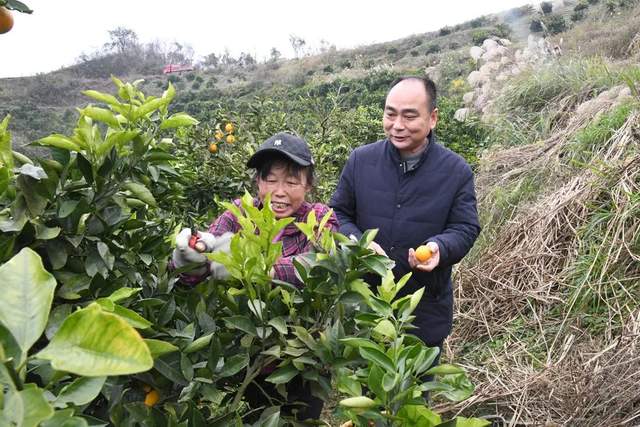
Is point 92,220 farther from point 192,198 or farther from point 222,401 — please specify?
point 192,198

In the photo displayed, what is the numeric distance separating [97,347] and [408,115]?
175 centimetres

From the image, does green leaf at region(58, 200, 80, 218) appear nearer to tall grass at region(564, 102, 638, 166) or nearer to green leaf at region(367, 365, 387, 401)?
green leaf at region(367, 365, 387, 401)

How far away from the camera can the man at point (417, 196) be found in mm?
2055

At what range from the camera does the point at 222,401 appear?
115cm

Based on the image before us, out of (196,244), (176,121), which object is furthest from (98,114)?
(196,244)

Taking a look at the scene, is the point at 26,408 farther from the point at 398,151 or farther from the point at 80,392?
the point at 398,151

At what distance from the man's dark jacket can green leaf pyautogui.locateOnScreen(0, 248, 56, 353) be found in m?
1.60

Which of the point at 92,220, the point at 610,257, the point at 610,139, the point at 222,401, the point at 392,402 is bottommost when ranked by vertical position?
the point at 610,257

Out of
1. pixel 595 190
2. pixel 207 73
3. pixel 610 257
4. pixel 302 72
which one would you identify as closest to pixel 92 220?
pixel 610 257

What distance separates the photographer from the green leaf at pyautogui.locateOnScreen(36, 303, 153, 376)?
1.34 ft

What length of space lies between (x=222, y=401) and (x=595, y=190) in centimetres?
293

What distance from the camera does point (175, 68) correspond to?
32.6 meters

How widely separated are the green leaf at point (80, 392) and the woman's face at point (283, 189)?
1180 mm

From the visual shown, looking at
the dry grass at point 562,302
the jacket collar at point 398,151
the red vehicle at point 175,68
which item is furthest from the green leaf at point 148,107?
the red vehicle at point 175,68
